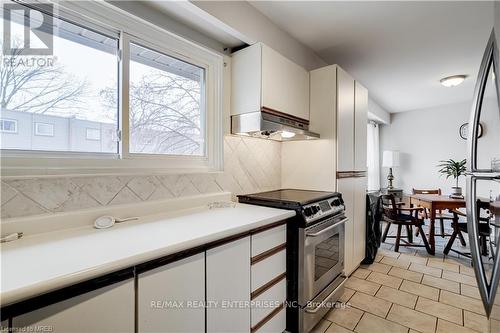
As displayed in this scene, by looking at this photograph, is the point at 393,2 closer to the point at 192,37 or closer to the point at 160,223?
the point at 192,37

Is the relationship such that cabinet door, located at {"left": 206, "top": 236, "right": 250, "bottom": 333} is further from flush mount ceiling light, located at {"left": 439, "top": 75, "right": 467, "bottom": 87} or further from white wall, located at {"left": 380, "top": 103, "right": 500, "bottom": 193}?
white wall, located at {"left": 380, "top": 103, "right": 500, "bottom": 193}

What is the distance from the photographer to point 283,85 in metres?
2.06

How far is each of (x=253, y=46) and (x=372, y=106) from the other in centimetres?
353

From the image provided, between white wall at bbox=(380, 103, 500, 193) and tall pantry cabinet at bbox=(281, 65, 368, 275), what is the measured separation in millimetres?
3501

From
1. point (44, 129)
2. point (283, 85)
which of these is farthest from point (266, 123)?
point (44, 129)

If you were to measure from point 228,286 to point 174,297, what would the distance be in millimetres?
320

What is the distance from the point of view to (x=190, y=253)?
3.52 feet

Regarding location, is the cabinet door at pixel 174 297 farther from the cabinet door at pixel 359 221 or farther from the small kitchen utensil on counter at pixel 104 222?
the cabinet door at pixel 359 221

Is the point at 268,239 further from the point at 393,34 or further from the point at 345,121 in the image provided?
the point at 393,34

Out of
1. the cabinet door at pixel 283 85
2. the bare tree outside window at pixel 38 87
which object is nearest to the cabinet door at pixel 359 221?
the cabinet door at pixel 283 85

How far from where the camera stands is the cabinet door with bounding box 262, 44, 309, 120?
190 cm

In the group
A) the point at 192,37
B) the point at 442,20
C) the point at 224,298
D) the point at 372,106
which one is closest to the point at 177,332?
the point at 224,298

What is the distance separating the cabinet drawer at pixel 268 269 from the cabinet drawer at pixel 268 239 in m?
0.07

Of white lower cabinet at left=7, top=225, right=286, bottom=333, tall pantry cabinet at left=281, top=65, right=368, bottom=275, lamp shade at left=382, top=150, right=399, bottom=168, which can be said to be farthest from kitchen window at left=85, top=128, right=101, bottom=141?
Answer: lamp shade at left=382, top=150, right=399, bottom=168
